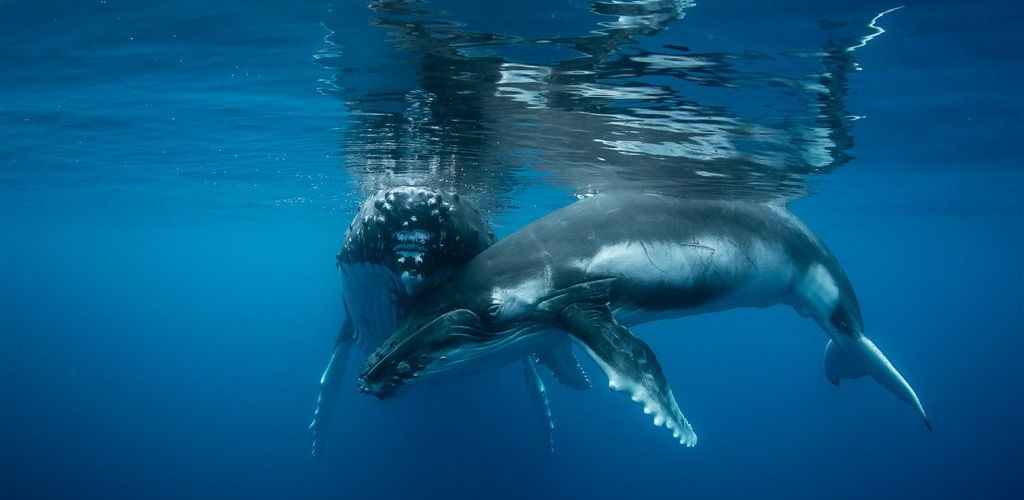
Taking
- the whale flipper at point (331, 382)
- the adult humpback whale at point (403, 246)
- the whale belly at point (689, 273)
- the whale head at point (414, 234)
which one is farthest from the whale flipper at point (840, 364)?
the whale flipper at point (331, 382)

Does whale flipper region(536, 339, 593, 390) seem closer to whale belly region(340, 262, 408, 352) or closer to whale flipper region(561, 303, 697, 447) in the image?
whale belly region(340, 262, 408, 352)

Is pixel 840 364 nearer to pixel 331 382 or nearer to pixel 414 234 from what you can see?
pixel 414 234

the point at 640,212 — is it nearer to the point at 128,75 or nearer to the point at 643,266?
the point at 643,266

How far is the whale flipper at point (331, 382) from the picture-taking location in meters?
10.3

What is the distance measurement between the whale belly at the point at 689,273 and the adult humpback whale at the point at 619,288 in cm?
1

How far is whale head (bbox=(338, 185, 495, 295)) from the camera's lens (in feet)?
20.4

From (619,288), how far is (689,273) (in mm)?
1144

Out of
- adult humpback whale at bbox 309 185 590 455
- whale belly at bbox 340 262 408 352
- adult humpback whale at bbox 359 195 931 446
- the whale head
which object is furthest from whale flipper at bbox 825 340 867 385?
whale belly at bbox 340 262 408 352

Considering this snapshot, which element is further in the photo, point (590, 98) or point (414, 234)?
point (590, 98)

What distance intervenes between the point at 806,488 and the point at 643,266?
29.8 meters

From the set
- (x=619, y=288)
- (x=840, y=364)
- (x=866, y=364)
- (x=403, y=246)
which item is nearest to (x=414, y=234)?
(x=403, y=246)

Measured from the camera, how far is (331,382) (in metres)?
11.4

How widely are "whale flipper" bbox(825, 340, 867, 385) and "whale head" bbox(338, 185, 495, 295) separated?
6806 millimetres

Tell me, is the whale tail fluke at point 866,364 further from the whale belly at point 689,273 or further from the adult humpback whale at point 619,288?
the whale belly at point 689,273
